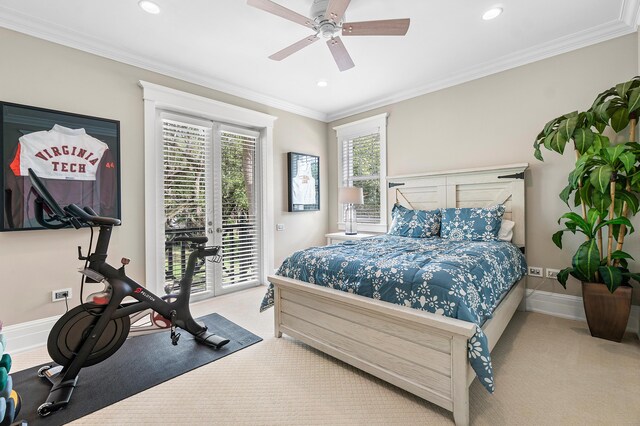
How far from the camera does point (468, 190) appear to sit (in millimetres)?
3566

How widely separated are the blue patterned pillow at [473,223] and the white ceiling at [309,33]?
167 centimetres

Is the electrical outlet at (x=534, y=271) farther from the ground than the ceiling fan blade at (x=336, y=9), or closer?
closer

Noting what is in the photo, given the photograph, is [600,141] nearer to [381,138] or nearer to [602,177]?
[602,177]

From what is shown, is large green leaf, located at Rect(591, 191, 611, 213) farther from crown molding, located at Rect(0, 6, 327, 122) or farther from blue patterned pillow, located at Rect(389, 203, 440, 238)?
crown molding, located at Rect(0, 6, 327, 122)

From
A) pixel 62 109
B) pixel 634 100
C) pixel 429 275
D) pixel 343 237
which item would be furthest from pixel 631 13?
pixel 62 109

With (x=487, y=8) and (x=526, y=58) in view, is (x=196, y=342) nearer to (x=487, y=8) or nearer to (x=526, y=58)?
(x=487, y=8)

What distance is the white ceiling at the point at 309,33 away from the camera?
7.89 feet

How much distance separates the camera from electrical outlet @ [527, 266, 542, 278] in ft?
10.4

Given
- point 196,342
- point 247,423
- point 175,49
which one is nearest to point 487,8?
point 175,49

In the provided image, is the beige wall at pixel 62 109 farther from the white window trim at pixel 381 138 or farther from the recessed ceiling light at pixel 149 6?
the white window trim at pixel 381 138

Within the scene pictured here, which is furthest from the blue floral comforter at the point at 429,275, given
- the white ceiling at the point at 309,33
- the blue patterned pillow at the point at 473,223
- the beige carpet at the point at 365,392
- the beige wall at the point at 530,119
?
the white ceiling at the point at 309,33

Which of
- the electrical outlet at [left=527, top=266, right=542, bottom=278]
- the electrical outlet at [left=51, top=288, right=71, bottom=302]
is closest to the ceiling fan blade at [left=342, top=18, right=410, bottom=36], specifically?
the electrical outlet at [left=527, top=266, right=542, bottom=278]

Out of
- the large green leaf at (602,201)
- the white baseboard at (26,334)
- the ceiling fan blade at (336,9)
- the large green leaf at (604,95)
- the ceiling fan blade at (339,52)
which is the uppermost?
the ceiling fan blade at (336,9)

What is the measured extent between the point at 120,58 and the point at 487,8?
346cm
